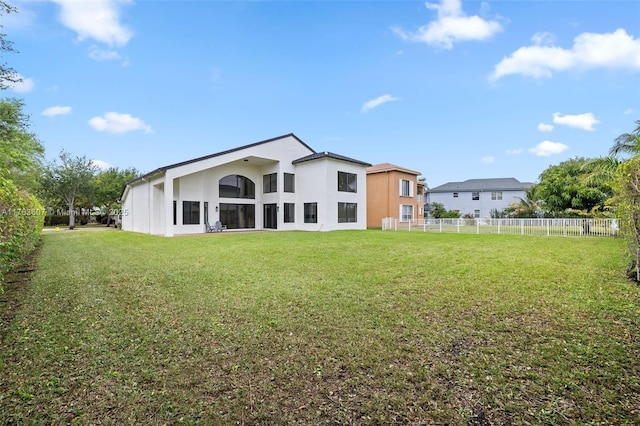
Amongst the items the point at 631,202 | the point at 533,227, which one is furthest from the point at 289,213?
the point at 631,202

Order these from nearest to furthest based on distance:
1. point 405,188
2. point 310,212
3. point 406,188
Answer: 1. point 310,212
2. point 405,188
3. point 406,188

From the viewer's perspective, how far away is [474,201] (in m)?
44.0

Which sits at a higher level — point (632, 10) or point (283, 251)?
point (632, 10)

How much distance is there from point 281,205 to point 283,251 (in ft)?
41.1

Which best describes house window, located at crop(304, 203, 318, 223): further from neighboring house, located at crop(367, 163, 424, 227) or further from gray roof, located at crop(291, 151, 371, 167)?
neighboring house, located at crop(367, 163, 424, 227)

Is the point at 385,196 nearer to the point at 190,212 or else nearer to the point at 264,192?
the point at 264,192

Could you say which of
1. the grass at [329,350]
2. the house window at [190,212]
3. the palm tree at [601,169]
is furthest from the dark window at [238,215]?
the palm tree at [601,169]

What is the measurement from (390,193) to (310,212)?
8.10m

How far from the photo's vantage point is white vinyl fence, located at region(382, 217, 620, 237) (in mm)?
14935

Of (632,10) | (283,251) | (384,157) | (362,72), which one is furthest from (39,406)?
(384,157)

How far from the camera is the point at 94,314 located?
472cm

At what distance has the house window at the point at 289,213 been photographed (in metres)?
23.8

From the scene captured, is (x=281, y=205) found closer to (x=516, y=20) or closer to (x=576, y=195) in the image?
(x=516, y=20)

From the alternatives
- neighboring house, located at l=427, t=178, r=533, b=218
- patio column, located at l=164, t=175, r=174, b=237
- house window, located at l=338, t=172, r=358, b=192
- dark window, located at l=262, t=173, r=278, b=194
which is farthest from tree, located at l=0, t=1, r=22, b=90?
neighboring house, located at l=427, t=178, r=533, b=218
